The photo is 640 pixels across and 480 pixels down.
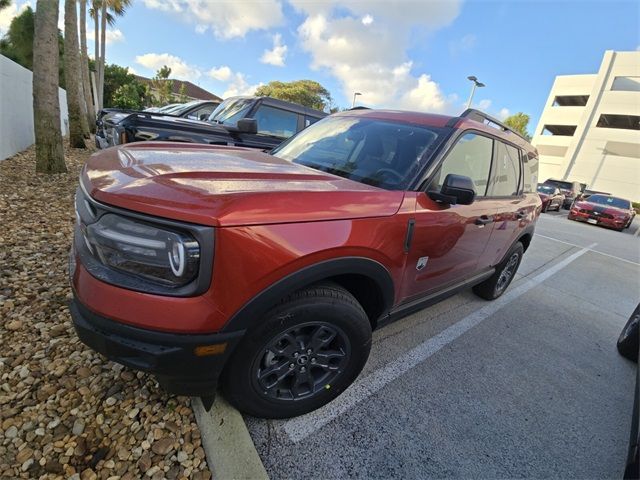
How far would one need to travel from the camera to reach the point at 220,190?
152 cm

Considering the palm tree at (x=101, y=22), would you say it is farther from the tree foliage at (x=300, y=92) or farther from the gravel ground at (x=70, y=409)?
the tree foliage at (x=300, y=92)

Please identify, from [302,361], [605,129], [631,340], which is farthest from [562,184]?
[302,361]

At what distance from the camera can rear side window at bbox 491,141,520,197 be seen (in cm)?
314

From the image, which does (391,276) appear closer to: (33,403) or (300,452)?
(300,452)

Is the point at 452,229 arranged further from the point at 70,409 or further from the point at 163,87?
the point at 163,87

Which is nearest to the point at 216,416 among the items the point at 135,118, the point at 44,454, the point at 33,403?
the point at 44,454

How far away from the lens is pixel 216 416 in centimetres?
191

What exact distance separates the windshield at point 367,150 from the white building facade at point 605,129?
41.7 m

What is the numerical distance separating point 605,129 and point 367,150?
142ft

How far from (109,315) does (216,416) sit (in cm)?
A: 87

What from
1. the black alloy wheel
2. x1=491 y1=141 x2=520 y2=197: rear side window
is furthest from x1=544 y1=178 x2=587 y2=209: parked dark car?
the black alloy wheel

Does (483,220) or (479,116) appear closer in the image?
(483,220)

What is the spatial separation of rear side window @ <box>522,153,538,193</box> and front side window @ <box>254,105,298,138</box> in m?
4.39

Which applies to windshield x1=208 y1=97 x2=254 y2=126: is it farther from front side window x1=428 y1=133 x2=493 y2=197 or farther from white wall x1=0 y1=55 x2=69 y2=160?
front side window x1=428 y1=133 x2=493 y2=197
